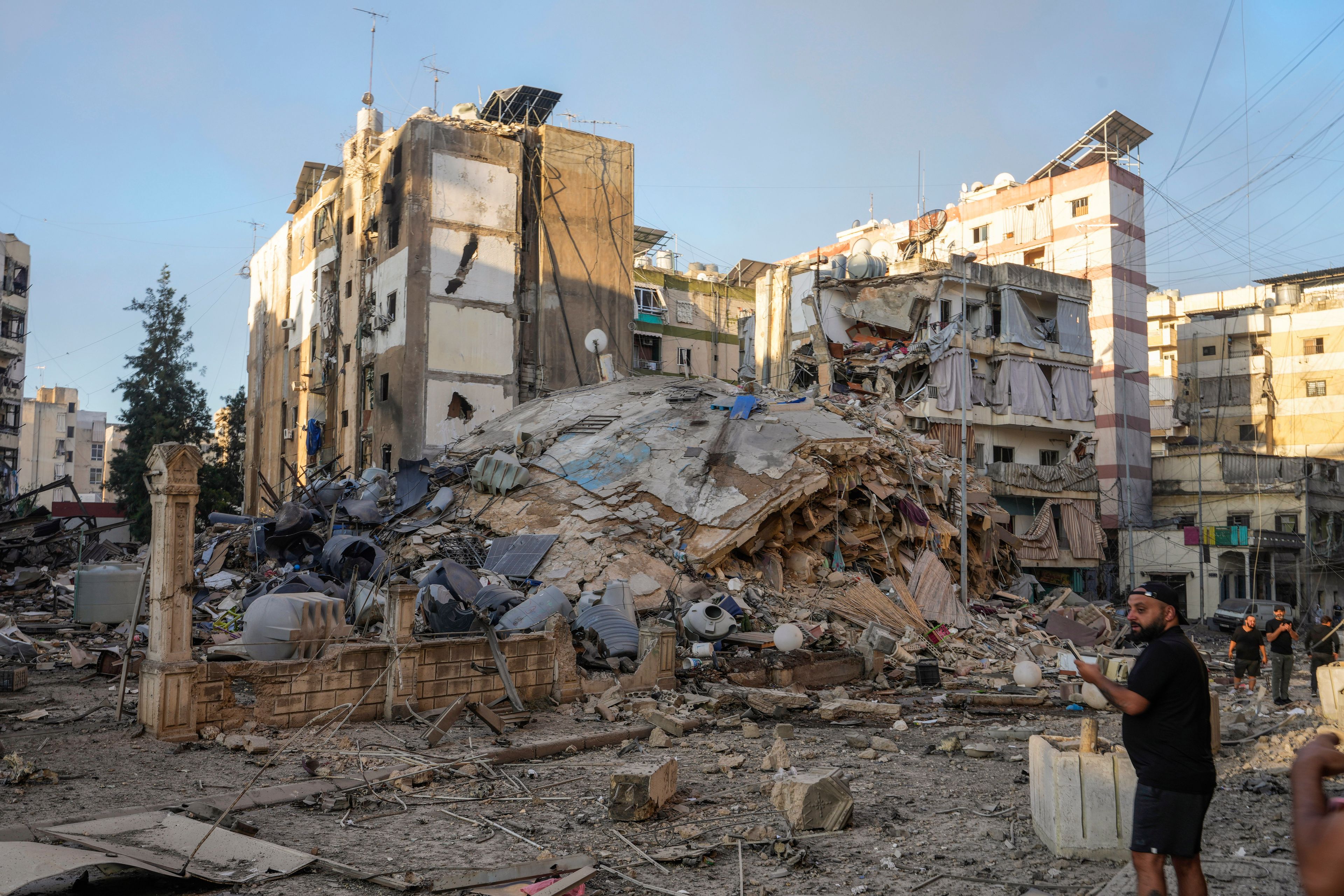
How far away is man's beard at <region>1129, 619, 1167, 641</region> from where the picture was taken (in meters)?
4.37

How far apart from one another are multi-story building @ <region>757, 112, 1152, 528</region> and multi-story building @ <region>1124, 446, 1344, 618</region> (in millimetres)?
2525

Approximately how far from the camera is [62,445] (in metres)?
73.6

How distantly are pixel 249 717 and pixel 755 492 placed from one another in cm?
1173

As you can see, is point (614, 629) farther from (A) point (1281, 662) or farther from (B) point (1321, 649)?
(B) point (1321, 649)

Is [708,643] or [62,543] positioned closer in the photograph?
[708,643]

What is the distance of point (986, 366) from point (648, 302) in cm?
1605

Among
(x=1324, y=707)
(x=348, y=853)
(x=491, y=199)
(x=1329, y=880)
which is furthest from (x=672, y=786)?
(x=491, y=199)

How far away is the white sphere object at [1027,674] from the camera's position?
1420 centimetres

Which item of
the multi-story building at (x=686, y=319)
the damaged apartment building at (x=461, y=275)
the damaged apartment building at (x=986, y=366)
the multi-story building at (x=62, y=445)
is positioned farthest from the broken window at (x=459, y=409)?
the multi-story building at (x=62, y=445)

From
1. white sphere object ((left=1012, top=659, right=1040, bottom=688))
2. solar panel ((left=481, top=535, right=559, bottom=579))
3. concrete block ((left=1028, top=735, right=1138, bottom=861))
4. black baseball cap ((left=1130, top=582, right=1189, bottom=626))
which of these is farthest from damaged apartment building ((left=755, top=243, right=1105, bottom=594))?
black baseball cap ((left=1130, top=582, right=1189, bottom=626))

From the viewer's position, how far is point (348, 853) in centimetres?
634

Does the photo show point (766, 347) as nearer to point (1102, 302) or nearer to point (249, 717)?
point (1102, 302)

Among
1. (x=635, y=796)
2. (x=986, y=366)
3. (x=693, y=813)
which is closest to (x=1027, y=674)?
(x=693, y=813)

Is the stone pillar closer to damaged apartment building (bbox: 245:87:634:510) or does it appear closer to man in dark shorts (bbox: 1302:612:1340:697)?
man in dark shorts (bbox: 1302:612:1340:697)
